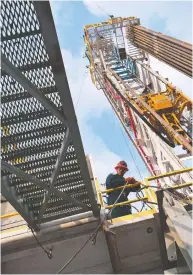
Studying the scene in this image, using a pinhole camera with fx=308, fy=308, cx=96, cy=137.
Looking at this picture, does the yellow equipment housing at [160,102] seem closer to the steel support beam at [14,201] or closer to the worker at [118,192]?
the worker at [118,192]

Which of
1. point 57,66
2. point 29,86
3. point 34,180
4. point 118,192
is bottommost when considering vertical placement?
point 118,192

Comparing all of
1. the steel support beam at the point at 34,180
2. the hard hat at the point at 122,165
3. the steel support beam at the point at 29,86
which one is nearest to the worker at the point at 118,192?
the hard hat at the point at 122,165

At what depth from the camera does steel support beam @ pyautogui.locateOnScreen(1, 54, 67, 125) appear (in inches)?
136

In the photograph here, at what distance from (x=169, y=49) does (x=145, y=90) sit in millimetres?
4115

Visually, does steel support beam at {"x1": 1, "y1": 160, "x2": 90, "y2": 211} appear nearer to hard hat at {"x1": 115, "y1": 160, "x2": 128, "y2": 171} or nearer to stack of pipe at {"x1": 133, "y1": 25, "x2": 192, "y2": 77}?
hard hat at {"x1": 115, "y1": 160, "x2": 128, "y2": 171}

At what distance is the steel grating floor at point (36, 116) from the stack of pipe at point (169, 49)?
223 inches

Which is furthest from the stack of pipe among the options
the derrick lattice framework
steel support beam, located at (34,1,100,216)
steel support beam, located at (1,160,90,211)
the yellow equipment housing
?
steel support beam, located at (34,1,100,216)

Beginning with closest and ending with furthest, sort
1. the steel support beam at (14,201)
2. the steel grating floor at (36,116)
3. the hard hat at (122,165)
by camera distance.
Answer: the steel grating floor at (36,116) < the steel support beam at (14,201) < the hard hat at (122,165)

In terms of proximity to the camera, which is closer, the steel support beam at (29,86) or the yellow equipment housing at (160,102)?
the steel support beam at (29,86)

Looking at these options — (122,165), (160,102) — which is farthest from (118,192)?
(160,102)

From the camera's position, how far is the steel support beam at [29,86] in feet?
11.3

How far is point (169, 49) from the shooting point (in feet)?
35.8

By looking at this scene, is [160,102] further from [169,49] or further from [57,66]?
[57,66]

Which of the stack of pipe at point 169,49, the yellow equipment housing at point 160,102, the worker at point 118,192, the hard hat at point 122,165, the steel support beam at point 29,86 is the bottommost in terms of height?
the worker at point 118,192
